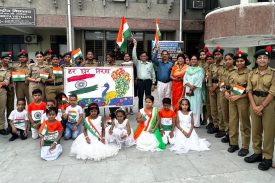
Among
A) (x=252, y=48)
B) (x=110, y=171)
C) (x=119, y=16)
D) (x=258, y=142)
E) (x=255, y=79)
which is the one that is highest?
(x=119, y=16)

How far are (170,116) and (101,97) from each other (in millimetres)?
1875

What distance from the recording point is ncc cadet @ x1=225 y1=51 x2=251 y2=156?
12.1ft

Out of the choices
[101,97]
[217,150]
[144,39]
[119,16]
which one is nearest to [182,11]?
[144,39]

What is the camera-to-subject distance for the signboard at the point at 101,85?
532 centimetres

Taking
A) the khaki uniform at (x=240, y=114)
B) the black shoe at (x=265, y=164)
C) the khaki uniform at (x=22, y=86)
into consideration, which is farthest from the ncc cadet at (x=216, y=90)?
the khaki uniform at (x=22, y=86)

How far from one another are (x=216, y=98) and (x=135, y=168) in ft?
7.91

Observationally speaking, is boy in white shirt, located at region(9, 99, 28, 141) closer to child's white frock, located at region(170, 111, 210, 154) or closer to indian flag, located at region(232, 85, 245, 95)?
child's white frock, located at region(170, 111, 210, 154)

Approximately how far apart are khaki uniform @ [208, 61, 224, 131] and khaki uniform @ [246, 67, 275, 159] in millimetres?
1178

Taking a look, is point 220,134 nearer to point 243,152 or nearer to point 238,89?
point 243,152

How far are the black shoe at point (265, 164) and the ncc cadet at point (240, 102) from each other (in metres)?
0.43

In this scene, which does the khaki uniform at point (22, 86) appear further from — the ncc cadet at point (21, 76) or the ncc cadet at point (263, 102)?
the ncc cadet at point (263, 102)

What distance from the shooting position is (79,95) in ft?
17.7

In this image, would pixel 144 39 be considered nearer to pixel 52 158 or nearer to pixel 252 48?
pixel 252 48

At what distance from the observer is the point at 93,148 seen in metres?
3.81
